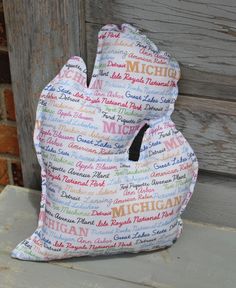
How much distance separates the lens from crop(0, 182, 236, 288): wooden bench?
1.00 metres

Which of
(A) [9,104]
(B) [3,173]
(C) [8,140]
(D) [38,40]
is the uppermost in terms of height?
(D) [38,40]

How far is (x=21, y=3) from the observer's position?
40.7 inches

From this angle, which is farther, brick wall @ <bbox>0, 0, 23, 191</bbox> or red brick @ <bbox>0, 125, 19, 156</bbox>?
red brick @ <bbox>0, 125, 19, 156</bbox>

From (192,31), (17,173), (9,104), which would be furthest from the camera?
(17,173)

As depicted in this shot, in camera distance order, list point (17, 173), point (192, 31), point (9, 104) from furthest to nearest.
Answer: point (17, 173) < point (9, 104) < point (192, 31)

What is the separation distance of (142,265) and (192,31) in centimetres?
50

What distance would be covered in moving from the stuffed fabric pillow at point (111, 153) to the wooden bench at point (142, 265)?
32mm

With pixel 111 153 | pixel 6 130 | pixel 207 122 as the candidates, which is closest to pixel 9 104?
pixel 6 130

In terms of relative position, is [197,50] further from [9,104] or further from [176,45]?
[9,104]

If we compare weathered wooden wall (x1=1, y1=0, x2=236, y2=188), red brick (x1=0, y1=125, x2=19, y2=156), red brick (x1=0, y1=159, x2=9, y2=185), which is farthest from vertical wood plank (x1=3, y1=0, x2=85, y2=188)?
red brick (x1=0, y1=159, x2=9, y2=185)

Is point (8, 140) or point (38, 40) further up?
point (38, 40)

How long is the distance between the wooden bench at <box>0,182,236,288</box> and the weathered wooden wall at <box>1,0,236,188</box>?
15 cm

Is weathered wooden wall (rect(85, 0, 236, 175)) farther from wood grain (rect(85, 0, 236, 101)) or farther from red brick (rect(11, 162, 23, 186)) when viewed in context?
red brick (rect(11, 162, 23, 186))

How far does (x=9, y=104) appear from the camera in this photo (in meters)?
1.25
